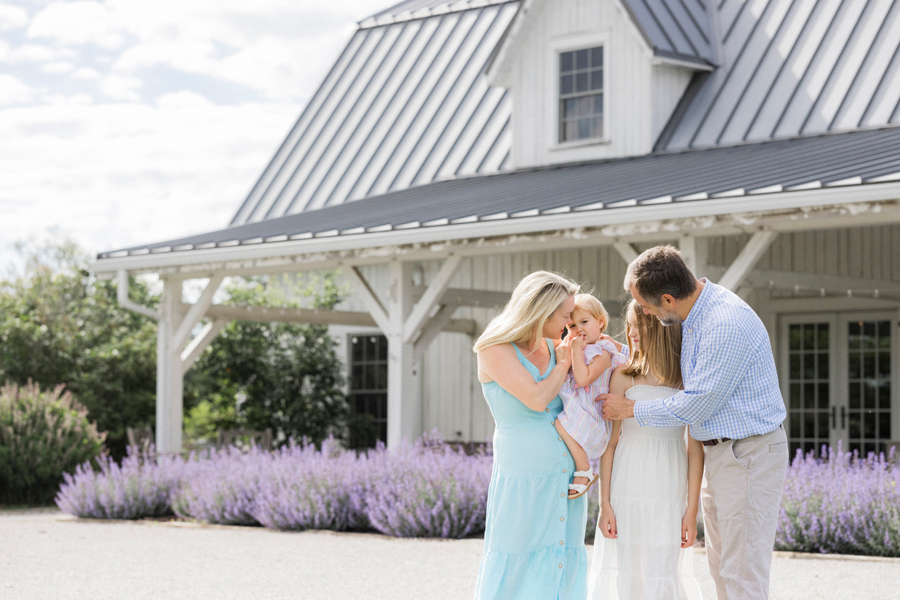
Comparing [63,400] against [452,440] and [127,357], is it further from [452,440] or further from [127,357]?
[452,440]

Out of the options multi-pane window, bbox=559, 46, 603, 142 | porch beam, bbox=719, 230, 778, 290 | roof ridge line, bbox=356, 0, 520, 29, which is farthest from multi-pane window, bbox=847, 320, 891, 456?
roof ridge line, bbox=356, 0, 520, 29

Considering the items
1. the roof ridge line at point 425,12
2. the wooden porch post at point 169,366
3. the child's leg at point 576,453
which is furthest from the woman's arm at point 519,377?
the roof ridge line at point 425,12

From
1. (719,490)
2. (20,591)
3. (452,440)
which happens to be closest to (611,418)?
(719,490)

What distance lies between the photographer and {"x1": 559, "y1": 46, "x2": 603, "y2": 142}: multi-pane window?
13.2 m

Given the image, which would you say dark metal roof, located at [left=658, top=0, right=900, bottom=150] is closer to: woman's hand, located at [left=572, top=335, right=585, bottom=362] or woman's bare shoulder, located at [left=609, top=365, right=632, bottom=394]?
woman's bare shoulder, located at [left=609, top=365, right=632, bottom=394]

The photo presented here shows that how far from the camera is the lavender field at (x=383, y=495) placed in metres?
7.66

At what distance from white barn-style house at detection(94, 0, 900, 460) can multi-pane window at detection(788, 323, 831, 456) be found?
0.08 ft

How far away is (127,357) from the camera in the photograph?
1605 centimetres

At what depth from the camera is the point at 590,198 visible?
9.34 m

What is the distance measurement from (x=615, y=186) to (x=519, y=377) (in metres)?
5.84

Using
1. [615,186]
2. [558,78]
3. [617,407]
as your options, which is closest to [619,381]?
[617,407]

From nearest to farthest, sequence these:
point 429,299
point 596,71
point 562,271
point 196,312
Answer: point 429,299 → point 196,312 → point 562,271 → point 596,71

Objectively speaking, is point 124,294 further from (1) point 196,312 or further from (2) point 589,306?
(2) point 589,306

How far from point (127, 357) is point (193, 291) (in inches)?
562
